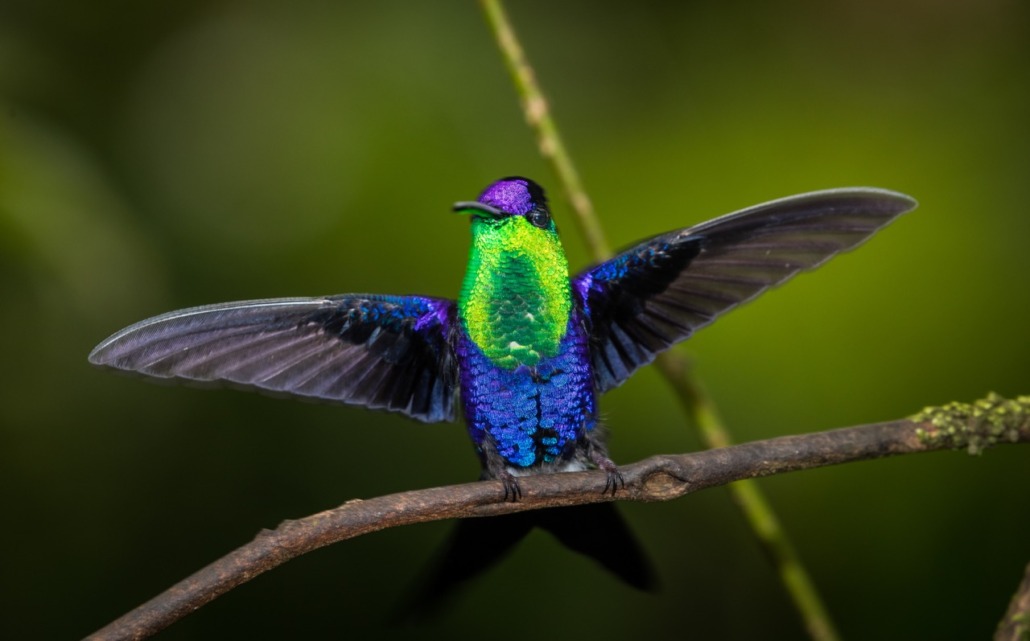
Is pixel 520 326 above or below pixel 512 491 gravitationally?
above

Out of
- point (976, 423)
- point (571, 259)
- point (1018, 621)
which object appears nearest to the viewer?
point (1018, 621)

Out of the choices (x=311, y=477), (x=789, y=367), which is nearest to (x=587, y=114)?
(x=789, y=367)

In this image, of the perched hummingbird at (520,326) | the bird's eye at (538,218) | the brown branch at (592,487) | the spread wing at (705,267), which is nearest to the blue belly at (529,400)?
the perched hummingbird at (520,326)

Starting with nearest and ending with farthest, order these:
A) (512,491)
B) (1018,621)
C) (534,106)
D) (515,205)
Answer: (1018,621) → (512,491) → (515,205) → (534,106)

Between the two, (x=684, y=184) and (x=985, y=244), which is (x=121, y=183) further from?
(x=985, y=244)

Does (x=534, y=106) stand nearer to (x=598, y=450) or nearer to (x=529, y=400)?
(x=529, y=400)

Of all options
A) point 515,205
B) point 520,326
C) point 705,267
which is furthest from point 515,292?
point 705,267

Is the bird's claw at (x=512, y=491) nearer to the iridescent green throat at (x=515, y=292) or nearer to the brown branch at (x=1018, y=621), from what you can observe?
the iridescent green throat at (x=515, y=292)

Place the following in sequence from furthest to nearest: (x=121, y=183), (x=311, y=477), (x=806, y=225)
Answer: (x=121, y=183)
(x=311, y=477)
(x=806, y=225)
